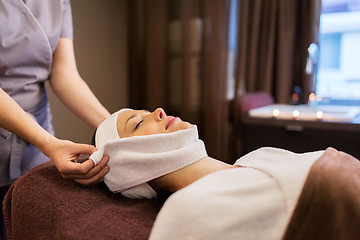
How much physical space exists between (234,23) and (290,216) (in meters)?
2.06

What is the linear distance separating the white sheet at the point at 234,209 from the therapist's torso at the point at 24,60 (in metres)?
0.66

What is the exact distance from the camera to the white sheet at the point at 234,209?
607 millimetres

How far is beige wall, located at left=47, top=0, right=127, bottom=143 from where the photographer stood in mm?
2410

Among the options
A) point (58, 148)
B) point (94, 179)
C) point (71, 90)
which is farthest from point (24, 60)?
point (94, 179)

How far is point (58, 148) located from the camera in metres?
0.84

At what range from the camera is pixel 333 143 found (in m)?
1.71

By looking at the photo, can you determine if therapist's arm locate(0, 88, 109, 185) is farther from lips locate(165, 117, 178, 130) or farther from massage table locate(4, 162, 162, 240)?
lips locate(165, 117, 178, 130)

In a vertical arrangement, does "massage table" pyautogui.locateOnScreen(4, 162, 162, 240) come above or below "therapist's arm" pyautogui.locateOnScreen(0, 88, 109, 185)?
below

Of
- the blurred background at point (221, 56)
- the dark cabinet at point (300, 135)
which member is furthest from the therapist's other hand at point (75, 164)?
the blurred background at point (221, 56)

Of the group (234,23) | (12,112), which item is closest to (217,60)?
(234,23)

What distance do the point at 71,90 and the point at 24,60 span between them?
0.21 meters

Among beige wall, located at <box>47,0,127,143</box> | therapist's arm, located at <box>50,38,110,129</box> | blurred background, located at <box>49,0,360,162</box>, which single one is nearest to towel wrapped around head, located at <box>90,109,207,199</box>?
therapist's arm, located at <box>50,38,110,129</box>

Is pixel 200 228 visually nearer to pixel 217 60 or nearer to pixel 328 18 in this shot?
pixel 217 60

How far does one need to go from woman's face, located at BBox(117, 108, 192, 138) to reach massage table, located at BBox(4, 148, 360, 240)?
0.19 metres
